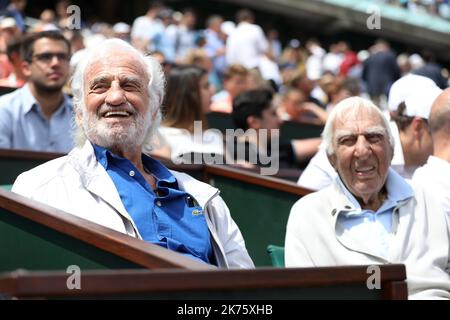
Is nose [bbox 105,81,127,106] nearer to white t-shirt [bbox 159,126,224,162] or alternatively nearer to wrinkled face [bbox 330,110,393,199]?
wrinkled face [bbox 330,110,393,199]

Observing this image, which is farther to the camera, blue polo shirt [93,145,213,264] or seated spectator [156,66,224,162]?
seated spectator [156,66,224,162]

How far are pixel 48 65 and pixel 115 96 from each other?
9.65 feet

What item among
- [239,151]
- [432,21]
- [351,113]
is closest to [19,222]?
[351,113]

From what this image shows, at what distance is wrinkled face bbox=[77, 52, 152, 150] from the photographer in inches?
171

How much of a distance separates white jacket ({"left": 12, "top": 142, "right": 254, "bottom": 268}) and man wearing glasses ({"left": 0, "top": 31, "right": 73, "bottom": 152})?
8.49 ft

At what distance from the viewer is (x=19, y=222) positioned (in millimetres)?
3623

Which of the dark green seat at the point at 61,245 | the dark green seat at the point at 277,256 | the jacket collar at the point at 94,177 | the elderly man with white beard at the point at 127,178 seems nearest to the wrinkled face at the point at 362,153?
the dark green seat at the point at 277,256

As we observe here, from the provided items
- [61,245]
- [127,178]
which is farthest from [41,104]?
[61,245]

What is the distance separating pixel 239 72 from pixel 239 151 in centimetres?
277

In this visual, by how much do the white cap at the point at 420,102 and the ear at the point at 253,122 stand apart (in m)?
2.14

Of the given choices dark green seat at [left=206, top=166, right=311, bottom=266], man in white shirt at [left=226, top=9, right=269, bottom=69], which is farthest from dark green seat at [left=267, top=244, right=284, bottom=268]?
man in white shirt at [left=226, top=9, right=269, bottom=69]

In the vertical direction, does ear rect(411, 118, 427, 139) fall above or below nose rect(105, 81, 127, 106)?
above

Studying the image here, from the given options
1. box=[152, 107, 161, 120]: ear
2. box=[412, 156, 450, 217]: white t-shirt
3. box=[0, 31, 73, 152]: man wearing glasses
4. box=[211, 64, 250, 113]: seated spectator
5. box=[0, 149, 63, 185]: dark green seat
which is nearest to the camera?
box=[152, 107, 161, 120]: ear

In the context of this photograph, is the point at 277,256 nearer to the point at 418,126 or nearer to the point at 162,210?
the point at 162,210
